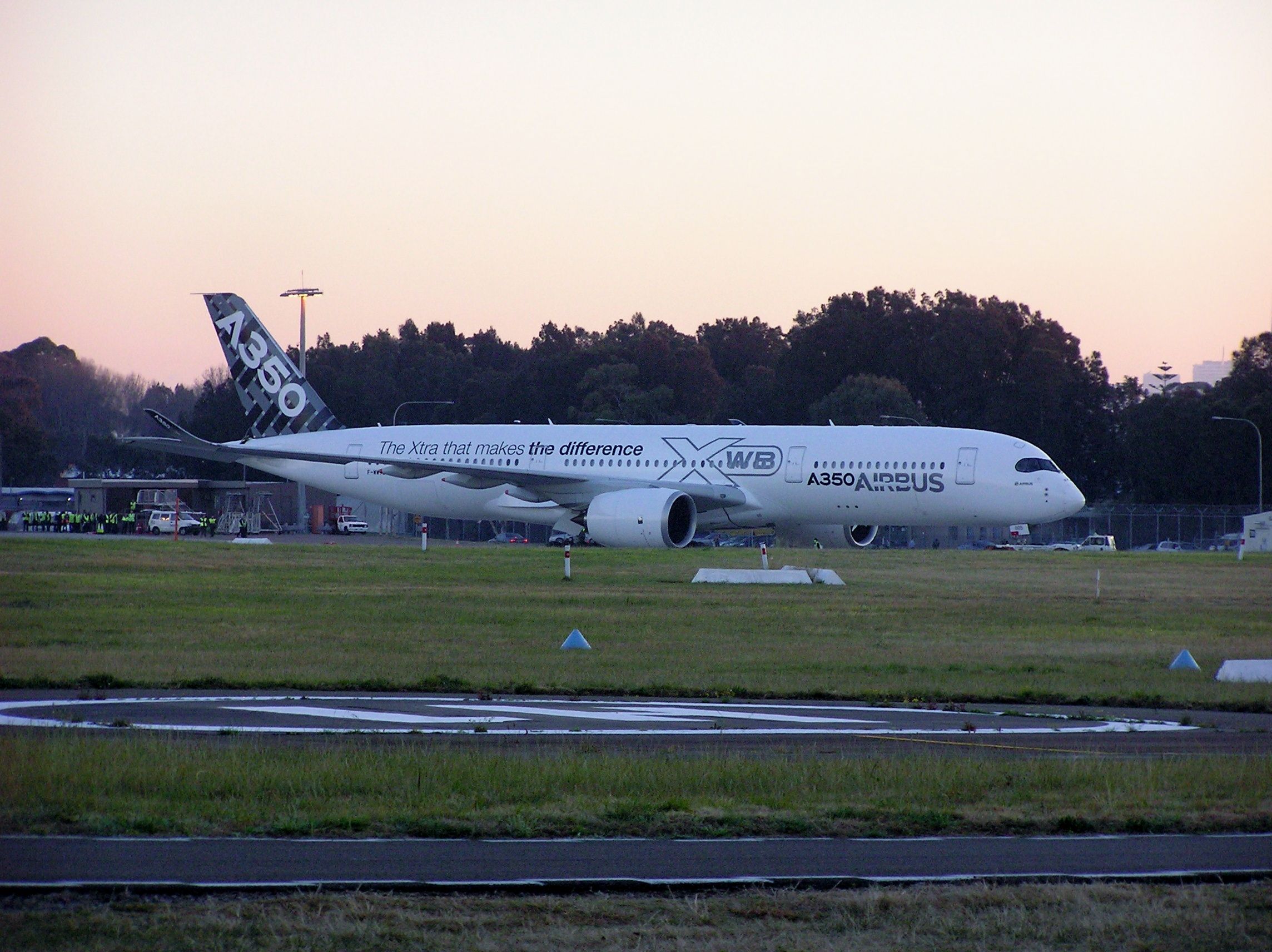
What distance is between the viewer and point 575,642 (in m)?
20.8

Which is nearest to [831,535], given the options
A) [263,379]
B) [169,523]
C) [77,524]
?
[263,379]

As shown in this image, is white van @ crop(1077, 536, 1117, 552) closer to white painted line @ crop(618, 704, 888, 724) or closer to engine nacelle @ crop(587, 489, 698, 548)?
engine nacelle @ crop(587, 489, 698, 548)

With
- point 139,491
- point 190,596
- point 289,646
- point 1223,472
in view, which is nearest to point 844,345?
point 1223,472

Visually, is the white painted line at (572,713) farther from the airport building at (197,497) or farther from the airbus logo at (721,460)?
the airport building at (197,497)

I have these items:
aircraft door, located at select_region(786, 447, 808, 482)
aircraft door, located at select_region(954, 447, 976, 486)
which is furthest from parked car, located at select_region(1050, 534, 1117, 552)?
aircraft door, located at select_region(786, 447, 808, 482)

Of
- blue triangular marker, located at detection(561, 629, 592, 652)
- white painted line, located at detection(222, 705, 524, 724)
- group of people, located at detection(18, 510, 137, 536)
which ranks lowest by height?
white painted line, located at detection(222, 705, 524, 724)

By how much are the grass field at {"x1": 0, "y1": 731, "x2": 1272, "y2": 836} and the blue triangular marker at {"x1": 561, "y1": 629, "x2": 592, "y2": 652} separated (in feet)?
26.6

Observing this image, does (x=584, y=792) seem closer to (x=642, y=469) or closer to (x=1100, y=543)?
(x=642, y=469)

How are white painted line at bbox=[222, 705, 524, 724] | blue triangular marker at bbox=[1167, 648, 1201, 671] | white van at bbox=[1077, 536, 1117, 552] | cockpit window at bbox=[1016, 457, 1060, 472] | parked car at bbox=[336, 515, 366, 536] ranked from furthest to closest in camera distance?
parked car at bbox=[336, 515, 366, 536], white van at bbox=[1077, 536, 1117, 552], cockpit window at bbox=[1016, 457, 1060, 472], blue triangular marker at bbox=[1167, 648, 1201, 671], white painted line at bbox=[222, 705, 524, 724]

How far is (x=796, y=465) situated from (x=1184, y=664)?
85.1ft

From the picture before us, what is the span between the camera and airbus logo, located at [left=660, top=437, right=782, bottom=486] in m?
45.5

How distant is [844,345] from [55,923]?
311ft

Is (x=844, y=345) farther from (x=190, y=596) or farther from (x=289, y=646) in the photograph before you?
(x=289, y=646)

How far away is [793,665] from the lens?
19422 millimetres
